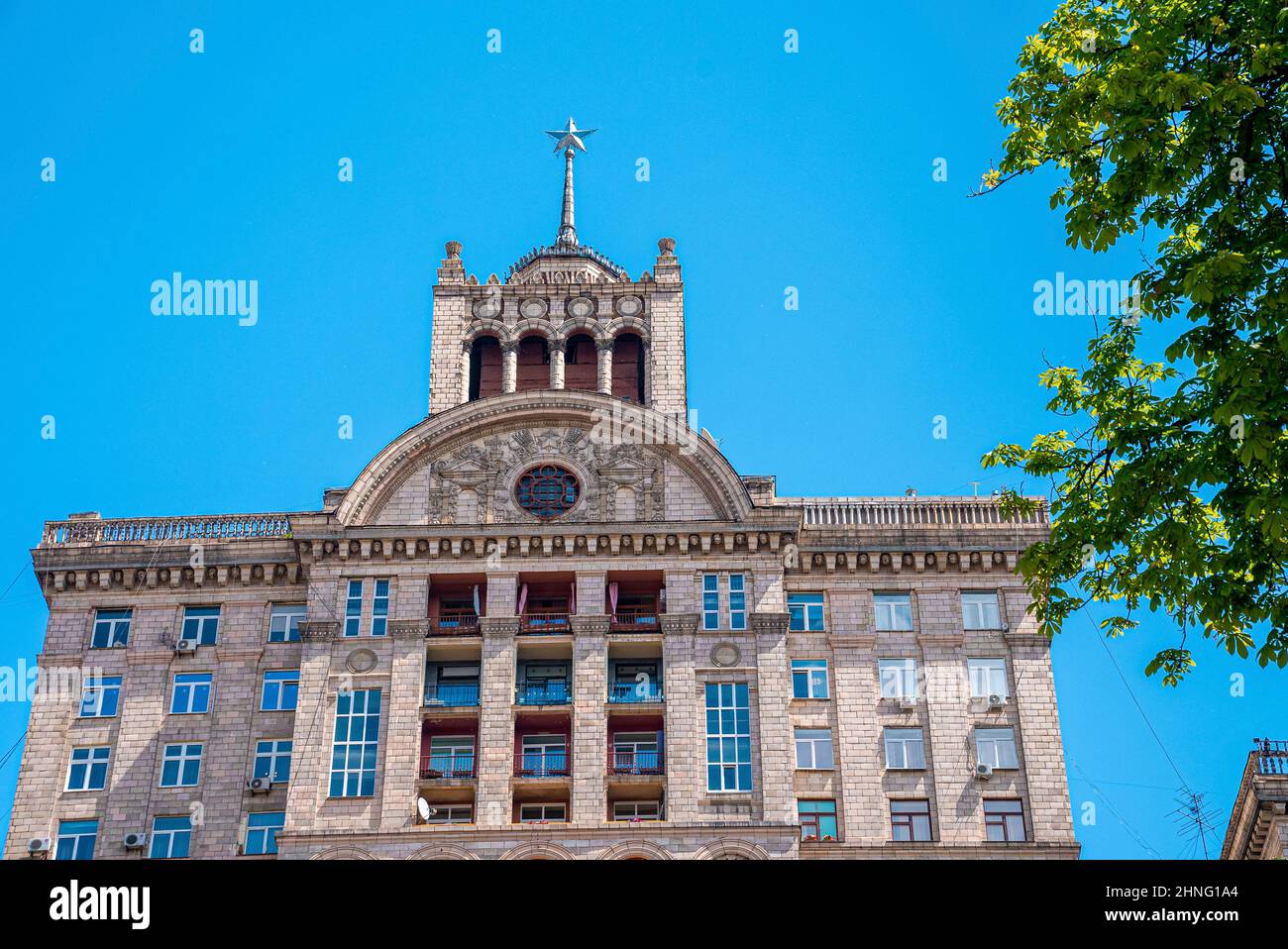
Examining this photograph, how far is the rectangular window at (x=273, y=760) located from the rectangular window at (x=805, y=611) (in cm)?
1708

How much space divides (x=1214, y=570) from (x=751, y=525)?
109 feet

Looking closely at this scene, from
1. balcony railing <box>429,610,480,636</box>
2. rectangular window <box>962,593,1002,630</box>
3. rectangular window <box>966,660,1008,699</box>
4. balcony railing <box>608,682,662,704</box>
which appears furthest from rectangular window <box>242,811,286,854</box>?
rectangular window <box>962,593,1002,630</box>

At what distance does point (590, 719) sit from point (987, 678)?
13410mm

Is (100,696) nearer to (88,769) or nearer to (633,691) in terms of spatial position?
(88,769)

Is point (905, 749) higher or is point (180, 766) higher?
point (905, 749)

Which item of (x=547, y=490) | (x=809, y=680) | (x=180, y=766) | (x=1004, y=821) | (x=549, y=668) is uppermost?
(x=547, y=490)

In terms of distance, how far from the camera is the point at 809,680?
182 feet

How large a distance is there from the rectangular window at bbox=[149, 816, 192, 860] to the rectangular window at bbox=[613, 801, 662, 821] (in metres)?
13.4

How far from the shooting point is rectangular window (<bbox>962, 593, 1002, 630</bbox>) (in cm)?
5653

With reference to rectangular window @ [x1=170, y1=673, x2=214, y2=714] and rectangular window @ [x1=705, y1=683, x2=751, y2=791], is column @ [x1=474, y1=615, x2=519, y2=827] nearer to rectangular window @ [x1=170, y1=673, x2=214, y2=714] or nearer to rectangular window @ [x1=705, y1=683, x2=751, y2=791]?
rectangular window @ [x1=705, y1=683, x2=751, y2=791]

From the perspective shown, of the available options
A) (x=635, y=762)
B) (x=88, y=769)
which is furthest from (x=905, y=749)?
(x=88, y=769)

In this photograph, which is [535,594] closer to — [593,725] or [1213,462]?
[593,725]

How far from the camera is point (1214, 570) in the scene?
22766mm
